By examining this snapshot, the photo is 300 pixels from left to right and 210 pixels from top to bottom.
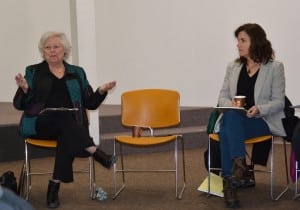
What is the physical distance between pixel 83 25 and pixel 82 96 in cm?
138

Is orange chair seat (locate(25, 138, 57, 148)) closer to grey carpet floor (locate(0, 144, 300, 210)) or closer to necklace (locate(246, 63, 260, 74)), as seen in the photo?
grey carpet floor (locate(0, 144, 300, 210))

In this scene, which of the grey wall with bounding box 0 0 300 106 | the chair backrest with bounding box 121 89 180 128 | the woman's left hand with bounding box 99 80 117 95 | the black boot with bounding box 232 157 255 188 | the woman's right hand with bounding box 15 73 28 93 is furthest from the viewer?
the grey wall with bounding box 0 0 300 106

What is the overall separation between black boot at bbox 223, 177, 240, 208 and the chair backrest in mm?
777

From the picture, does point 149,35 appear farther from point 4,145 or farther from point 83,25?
point 4,145

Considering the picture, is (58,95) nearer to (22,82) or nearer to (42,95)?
(42,95)

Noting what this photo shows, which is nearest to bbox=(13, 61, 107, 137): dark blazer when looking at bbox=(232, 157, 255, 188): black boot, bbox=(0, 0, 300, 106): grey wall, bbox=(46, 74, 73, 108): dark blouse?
bbox=(46, 74, 73, 108): dark blouse

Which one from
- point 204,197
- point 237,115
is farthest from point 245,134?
point 204,197

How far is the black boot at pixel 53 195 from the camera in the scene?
404 cm

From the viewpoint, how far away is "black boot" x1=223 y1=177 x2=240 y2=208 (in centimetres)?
391

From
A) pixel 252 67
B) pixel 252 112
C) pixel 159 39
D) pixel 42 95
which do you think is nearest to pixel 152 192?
pixel 252 112

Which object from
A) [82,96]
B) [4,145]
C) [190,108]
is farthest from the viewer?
[190,108]

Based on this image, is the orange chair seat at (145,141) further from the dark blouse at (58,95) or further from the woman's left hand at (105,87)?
the dark blouse at (58,95)

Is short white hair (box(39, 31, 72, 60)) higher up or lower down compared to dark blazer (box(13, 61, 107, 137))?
higher up

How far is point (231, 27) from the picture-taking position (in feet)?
20.9
